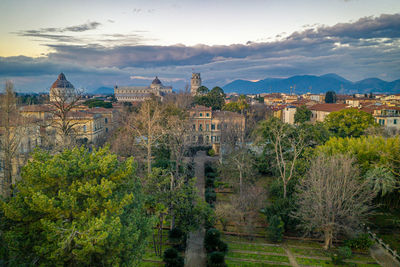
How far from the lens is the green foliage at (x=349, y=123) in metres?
37.6

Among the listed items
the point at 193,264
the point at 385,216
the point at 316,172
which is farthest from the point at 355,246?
the point at 193,264

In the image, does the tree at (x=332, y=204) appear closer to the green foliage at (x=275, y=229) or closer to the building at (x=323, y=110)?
the green foliage at (x=275, y=229)

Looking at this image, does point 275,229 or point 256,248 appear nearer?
point 256,248

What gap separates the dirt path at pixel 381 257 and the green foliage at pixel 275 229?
5.15 meters

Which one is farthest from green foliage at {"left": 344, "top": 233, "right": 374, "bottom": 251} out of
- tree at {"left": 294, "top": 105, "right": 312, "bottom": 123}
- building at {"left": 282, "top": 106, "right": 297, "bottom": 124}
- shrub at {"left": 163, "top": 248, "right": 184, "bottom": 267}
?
building at {"left": 282, "top": 106, "right": 297, "bottom": 124}

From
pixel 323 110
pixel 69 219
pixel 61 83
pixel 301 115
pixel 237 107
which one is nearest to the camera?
pixel 69 219

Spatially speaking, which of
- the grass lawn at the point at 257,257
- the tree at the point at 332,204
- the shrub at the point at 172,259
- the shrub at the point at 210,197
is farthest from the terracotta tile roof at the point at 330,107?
the shrub at the point at 172,259

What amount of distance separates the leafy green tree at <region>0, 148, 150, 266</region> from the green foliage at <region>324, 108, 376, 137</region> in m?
35.4

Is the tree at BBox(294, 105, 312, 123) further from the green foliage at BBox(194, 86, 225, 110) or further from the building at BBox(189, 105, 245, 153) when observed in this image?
the green foliage at BBox(194, 86, 225, 110)

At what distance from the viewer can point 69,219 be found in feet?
30.5

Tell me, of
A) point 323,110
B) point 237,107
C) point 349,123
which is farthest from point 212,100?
point 349,123

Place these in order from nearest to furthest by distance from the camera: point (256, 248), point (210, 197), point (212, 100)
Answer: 1. point (256, 248)
2. point (210, 197)
3. point (212, 100)

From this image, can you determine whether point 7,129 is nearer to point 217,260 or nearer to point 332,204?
point 217,260

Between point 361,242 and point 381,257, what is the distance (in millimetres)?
1180
